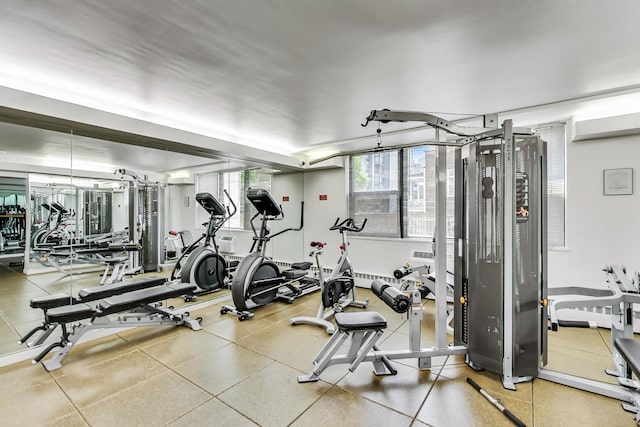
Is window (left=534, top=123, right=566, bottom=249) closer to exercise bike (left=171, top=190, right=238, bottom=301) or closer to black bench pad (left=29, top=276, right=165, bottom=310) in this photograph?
exercise bike (left=171, top=190, right=238, bottom=301)

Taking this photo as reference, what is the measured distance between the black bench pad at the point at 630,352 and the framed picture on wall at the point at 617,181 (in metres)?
2.18

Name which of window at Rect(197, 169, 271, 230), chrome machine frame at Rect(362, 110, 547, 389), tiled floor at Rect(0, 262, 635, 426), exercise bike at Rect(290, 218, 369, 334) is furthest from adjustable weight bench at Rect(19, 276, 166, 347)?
chrome machine frame at Rect(362, 110, 547, 389)

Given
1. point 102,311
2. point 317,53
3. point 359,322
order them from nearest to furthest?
point 317,53 → point 359,322 → point 102,311

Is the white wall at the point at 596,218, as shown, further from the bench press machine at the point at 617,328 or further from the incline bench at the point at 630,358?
the incline bench at the point at 630,358

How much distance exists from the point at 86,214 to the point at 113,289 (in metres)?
1.27

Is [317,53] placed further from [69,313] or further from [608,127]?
[608,127]

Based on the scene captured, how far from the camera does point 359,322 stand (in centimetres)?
229

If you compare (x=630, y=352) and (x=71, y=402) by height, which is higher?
(x=630, y=352)

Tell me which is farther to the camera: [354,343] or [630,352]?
[354,343]

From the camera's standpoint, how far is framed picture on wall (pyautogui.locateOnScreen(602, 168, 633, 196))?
3.16 meters

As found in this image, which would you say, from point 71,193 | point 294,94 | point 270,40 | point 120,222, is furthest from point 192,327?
point 270,40

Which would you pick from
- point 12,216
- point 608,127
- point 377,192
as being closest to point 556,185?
point 608,127

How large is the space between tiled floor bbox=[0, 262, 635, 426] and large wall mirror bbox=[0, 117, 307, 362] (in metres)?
0.86

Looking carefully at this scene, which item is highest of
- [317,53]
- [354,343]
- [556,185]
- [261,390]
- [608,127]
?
[317,53]
